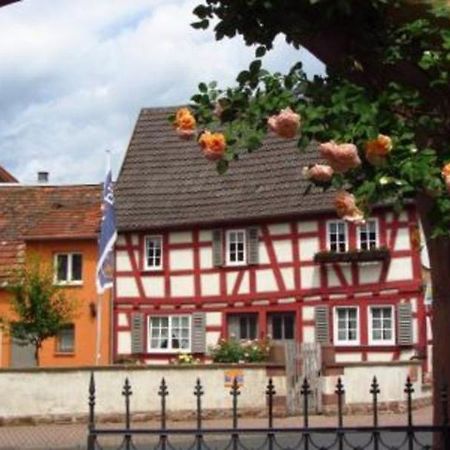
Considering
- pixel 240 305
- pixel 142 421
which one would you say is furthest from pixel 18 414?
pixel 240 305

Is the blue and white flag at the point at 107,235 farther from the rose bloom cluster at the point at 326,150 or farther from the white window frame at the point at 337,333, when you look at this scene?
the rose bloom cluster at the point at 326,150

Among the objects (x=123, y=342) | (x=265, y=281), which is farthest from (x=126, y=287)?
(x=265, y=281)

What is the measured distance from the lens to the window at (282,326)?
2900 cm

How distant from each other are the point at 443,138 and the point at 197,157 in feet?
93.4

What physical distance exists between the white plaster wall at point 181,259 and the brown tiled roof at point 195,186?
2.67ft

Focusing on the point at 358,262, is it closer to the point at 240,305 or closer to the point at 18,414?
the point at 240,305

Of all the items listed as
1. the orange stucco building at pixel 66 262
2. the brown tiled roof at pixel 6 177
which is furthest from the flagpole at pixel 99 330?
the brown tiled roof at pixel 6 177

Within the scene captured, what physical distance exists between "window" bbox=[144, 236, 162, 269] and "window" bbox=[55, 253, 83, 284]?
2609mm

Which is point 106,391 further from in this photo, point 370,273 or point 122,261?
point 122,261

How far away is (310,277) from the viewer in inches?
1121

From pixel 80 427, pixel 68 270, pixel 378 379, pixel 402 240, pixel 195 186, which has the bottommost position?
pixel 80 427

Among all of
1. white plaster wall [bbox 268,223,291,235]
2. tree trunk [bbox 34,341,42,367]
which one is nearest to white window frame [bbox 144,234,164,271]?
white plaster wall [bbox 268,223,291,235]

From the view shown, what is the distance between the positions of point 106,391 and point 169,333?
9794mm

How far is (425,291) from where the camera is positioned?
2666 centimetres
